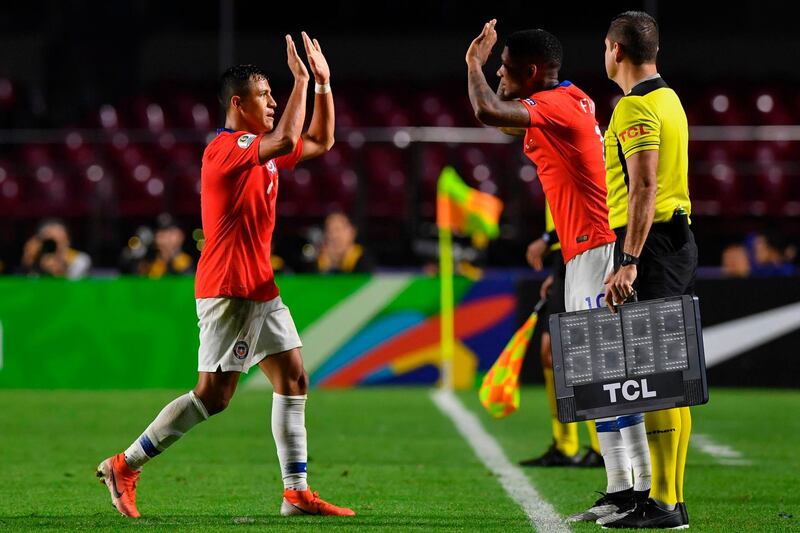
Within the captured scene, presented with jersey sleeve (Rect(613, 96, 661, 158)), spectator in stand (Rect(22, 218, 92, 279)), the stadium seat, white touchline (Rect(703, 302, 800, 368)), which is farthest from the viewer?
the stadium seat

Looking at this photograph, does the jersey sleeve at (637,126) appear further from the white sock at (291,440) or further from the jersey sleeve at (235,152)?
the white sock at (291,440)

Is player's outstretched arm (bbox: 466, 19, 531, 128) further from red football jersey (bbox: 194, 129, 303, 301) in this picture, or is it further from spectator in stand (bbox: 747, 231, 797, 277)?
spectator in stand (bbox: 747, 231, 797, 277)

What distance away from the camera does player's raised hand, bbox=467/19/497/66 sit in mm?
5488

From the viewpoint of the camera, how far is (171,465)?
803cm

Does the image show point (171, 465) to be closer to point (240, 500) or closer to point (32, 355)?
point (240, 500)

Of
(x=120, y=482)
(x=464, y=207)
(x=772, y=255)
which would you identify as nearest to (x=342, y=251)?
(x=464, y=207)

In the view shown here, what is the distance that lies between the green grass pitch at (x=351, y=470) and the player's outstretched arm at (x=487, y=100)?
5.25ft

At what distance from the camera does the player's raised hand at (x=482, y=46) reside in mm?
5488

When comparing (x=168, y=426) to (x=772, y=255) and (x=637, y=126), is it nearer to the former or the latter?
(x=637, y=126)

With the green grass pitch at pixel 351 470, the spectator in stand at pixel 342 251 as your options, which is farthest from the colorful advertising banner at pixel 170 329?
the green grass pitch at pixel 351 470

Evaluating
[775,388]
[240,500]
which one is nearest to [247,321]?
[240,500]

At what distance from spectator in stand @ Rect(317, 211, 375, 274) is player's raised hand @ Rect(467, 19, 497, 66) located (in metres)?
8.48

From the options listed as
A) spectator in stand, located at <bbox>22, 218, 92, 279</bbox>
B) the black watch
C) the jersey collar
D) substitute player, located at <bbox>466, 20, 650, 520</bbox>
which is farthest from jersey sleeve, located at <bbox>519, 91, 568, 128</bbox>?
spectator in stand, located at <bbox>22, 218, 92, 279</bbox>

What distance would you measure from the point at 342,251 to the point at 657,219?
892 cm
